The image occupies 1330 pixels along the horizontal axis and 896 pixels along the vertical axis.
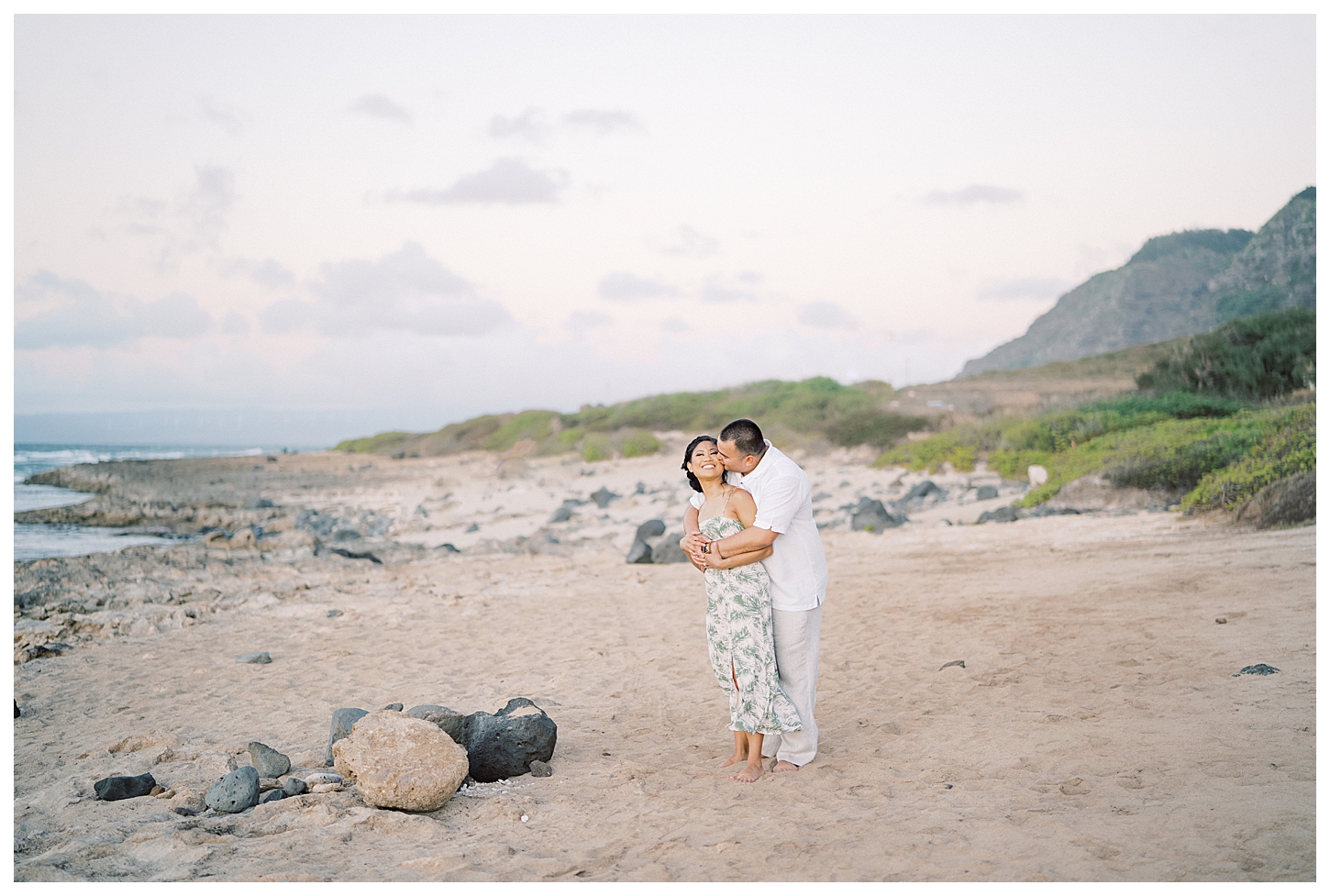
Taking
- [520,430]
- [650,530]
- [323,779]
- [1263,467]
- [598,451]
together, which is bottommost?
[323,779]

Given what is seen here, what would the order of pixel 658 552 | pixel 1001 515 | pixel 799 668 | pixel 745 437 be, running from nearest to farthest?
pixel 745 437 < pixel 799 668 < pixel 658 552 < pixel 1001 515

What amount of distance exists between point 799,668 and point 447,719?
199 cm

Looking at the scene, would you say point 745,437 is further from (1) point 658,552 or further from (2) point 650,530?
(2) point 650,530

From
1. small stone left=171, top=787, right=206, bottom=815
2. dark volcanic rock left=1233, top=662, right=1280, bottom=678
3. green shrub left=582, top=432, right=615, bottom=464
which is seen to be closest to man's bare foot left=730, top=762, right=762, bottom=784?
small stone left=171, top=787, right=206, bottom=815

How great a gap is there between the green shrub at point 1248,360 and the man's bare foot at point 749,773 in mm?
18640

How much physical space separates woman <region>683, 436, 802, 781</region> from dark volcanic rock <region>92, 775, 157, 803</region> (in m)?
3.02

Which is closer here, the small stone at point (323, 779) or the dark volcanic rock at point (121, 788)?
the dark volcanic rock at point (121, 788)

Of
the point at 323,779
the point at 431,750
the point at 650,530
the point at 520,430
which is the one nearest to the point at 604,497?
the point at 650,530

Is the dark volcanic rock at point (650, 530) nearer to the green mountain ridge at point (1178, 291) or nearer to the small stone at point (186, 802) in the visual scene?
the small stone at point (186, 802)

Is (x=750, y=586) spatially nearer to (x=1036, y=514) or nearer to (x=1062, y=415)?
(x=1036, y=514)

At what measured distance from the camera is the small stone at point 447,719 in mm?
4723

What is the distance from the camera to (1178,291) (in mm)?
80938

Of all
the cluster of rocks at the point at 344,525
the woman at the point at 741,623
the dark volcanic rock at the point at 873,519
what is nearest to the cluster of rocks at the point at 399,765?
the woman at the point at 741,623

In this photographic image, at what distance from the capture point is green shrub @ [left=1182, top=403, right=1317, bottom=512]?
33.4 feet
